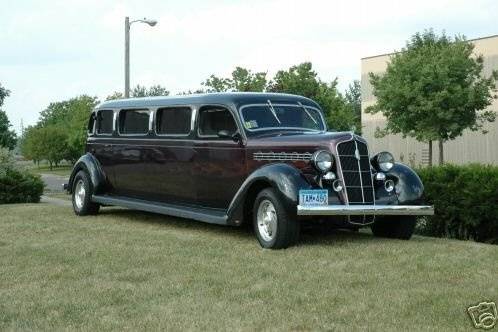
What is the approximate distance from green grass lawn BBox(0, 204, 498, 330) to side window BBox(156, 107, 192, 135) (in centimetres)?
164

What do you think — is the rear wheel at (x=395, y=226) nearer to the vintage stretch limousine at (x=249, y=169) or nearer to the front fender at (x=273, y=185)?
the vintage stretch limousine at (x=249, y=169)

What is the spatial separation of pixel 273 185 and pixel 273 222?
450 millimetres

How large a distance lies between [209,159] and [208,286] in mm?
3704

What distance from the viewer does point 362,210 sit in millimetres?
8328

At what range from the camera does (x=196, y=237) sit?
9.59 metres

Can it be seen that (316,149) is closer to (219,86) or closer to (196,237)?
(196,237)

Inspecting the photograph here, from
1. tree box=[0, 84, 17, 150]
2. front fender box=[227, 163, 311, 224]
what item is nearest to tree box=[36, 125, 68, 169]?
tree box=[0, 84, 17, 150]

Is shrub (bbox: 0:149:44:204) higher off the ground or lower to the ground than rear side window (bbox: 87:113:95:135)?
lower

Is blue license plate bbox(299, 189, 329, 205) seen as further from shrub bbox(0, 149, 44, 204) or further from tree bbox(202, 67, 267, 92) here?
tree bbox(202, 67, 267, 92)

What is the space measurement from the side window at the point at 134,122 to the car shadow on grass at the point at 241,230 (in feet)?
4.80

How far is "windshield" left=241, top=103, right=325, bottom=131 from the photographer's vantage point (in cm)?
972

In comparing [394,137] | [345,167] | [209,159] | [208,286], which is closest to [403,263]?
[345,167]

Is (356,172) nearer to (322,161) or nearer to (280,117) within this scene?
(322,161)

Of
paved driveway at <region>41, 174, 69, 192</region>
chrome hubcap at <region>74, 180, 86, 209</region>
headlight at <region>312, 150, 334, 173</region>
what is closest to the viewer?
headlight at <region>312, 150, 334, 173</region>
